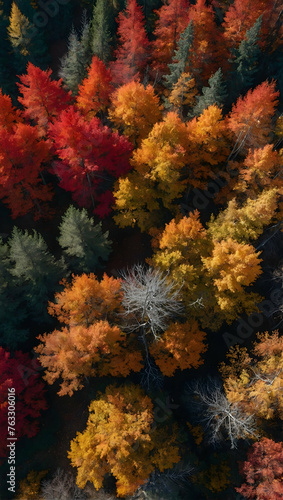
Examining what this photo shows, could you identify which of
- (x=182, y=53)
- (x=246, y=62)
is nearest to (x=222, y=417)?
(x=246, y=62)

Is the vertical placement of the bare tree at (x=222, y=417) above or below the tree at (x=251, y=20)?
below

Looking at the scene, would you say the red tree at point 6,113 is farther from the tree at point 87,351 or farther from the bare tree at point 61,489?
the bare tree at point 61,489

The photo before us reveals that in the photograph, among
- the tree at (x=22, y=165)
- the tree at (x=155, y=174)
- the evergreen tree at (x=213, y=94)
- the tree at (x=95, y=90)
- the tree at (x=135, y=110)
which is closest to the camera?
the tree at (x=155, y=174)

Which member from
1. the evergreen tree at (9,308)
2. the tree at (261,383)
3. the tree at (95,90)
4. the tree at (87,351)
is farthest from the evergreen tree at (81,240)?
the tree at (261,383)

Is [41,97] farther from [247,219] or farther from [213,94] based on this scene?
[247,219]

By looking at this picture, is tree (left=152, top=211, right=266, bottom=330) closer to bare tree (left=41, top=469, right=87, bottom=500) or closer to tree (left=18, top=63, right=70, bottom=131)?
tree (left=18, top=63, right=70, bottom=131)

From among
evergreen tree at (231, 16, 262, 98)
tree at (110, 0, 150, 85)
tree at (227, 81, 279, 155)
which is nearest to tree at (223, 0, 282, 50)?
evergreen tree at (231, 16, 262, 98)

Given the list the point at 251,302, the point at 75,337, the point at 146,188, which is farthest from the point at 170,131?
the point at 75,337

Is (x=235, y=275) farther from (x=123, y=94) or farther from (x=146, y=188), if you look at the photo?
(x=123, y=94)
